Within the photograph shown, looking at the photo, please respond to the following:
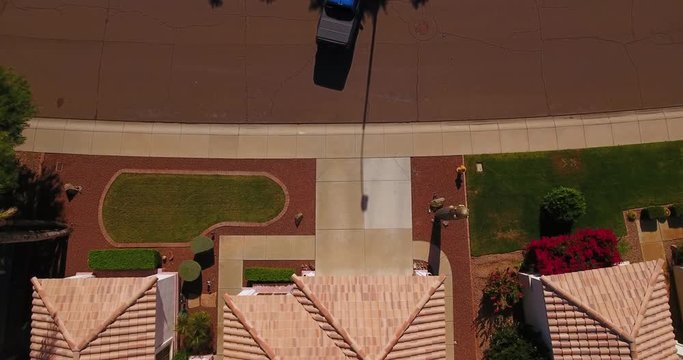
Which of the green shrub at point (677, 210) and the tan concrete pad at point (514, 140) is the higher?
the tan concrete pad at point (514, 140)

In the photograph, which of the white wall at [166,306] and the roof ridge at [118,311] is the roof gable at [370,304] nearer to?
the roof ridge at [118,311]

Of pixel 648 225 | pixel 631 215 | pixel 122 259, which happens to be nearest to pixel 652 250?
pixel 648 225

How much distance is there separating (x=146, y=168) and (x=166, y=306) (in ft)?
26.1

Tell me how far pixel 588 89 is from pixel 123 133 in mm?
A: 27168

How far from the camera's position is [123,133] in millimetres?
27281

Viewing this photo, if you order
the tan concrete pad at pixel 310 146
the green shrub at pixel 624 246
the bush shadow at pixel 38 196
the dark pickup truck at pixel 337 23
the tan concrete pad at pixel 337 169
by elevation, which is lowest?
the green shrub at pixel 624 246

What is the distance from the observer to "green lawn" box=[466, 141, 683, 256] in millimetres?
26516

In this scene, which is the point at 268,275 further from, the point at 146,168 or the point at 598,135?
the point at 598,135

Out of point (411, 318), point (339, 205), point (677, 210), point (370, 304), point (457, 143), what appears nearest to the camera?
point (411, 318)

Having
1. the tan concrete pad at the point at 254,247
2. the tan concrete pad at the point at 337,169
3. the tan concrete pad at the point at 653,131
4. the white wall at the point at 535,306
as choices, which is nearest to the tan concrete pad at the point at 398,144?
the tan concrete pad at the point at 337,169

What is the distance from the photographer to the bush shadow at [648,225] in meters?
26.5

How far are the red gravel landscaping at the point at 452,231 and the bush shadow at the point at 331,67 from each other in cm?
641

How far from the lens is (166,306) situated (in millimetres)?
24438

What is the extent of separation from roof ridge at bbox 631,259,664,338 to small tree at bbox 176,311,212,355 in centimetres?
2067
